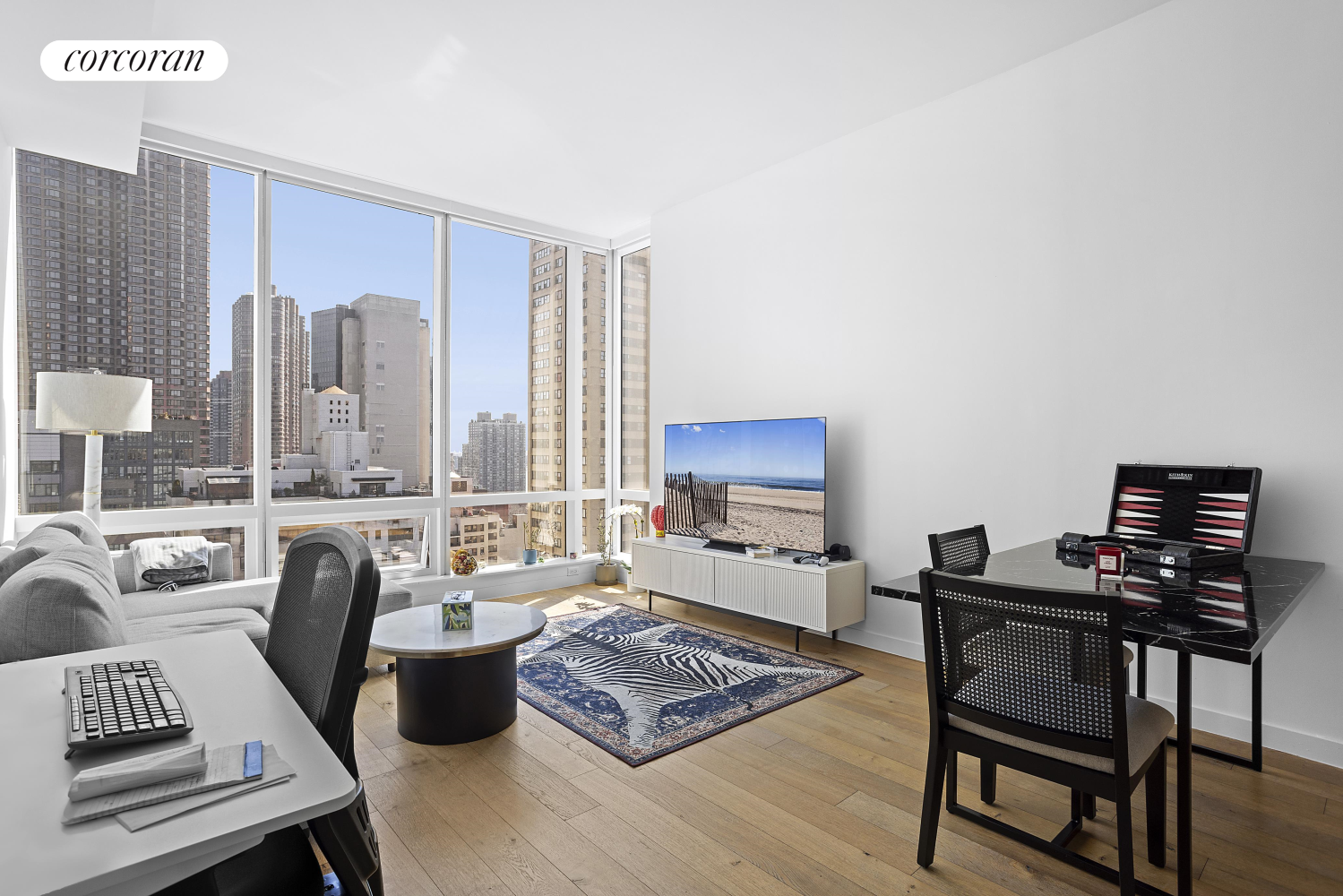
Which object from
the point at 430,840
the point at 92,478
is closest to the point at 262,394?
the point at 92,478

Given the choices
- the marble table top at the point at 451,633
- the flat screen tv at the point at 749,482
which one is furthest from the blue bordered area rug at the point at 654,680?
the flat screen tv at the point at 749,482

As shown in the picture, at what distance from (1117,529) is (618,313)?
14.3ft

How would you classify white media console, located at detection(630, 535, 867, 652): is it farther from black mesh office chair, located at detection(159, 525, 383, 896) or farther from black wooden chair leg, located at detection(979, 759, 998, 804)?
black mesh office chair, located at detection(159, 525, 383, 896)

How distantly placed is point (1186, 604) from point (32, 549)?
137 inches

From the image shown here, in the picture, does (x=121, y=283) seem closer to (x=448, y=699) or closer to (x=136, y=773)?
(x=448, y=699)

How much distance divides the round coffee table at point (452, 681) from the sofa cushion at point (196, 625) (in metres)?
0.52

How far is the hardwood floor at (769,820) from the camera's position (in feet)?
6.22

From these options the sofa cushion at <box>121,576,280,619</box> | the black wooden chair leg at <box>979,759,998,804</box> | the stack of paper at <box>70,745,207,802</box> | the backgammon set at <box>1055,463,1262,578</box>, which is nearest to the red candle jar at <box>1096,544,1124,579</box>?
the backgammon set at <box>1055,463,1262,578</box>

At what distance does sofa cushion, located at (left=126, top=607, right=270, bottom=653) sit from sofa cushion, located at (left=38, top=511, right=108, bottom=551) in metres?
0.39

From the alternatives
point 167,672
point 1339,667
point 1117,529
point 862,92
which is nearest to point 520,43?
point 862,92

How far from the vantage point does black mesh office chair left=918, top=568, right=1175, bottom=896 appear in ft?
5.17

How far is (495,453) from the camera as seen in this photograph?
18.0 feet

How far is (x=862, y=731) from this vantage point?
2.88 metres

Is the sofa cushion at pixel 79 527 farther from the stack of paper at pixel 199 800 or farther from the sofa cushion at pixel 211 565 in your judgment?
the stack of paper at pixel 199 800
